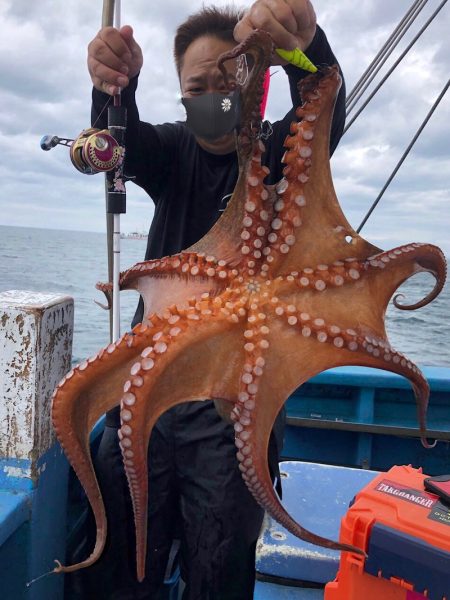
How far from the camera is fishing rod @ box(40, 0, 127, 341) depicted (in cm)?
202

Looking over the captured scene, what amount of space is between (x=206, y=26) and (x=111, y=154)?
99cm

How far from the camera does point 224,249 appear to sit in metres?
1.70

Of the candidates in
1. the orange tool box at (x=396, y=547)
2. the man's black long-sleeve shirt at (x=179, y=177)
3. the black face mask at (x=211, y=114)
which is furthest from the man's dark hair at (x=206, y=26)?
the orange tool box at (x=396, y=547)

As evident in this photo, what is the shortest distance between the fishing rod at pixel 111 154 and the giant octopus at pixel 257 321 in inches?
19.7

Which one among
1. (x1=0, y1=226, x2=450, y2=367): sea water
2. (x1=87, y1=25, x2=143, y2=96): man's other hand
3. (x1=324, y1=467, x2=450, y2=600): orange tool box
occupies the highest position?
(x1=87, y1=25, x2=143, y2=96): man's other hand

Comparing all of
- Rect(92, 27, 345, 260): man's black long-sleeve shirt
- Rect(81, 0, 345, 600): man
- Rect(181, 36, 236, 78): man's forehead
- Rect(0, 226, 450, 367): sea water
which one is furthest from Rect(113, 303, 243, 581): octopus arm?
Rect(0, 226, 450, 367): sea water

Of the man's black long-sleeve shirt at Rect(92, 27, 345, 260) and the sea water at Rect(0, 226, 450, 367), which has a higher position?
the man's black long-sleeve shirt at Rect(92, 27, 345, 260)

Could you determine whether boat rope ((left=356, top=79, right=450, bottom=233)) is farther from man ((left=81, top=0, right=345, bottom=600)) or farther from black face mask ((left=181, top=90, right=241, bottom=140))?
black face mask ((left=181, top=90, right=241, bottom=140))

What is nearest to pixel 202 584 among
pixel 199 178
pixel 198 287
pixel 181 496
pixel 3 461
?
pixel 181 496

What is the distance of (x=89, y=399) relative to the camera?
1.58 m

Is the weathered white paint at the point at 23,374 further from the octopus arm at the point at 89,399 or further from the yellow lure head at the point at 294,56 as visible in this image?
the yellow lure head at the point at 294,56

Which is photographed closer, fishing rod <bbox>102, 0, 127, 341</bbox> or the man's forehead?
fishing rod <bbox>102, 0, 127, 341</bbox>

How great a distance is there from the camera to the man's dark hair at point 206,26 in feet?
8.32

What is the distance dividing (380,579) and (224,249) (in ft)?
4.22
